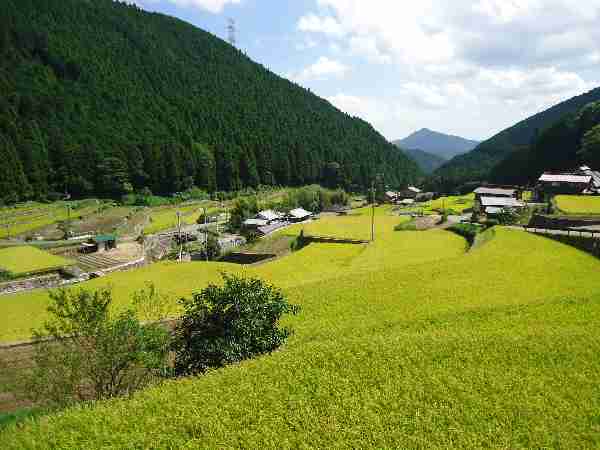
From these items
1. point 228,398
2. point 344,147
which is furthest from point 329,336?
point 344,147

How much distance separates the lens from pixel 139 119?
119000mm

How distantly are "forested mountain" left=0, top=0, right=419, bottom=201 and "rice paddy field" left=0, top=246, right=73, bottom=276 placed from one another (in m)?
32.8

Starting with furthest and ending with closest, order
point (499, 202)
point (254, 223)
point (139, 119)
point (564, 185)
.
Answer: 1. point (139, 119)
2. point (254, 223)
3. point (564, 185)
4. point (499, 202)

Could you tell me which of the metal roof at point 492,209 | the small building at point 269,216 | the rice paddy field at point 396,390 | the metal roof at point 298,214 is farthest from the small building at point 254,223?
the rice paddy field at point 396,390

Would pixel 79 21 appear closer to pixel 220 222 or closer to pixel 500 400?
pixel 220 222

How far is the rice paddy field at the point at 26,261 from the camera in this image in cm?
3569

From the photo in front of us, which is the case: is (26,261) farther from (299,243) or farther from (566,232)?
(566,232)

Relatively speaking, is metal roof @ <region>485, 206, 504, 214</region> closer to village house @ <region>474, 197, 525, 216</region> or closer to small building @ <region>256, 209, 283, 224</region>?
village house @ <region>474, 197, 525, 216</region>

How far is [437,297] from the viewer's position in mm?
19094

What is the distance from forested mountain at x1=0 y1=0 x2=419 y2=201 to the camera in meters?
83.1

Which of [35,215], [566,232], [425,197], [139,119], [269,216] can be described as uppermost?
[139,119]

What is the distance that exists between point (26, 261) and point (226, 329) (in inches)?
1349

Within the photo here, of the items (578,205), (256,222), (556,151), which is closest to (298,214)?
(256,222)

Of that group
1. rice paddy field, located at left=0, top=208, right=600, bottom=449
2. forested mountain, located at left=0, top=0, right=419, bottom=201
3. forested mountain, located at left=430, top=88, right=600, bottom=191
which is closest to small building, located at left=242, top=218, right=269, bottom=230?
forested mountain, located at left=0, top=0, right=419, bottom=201
